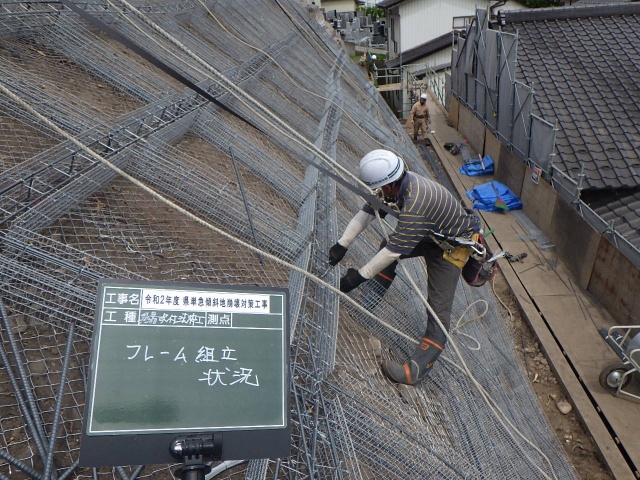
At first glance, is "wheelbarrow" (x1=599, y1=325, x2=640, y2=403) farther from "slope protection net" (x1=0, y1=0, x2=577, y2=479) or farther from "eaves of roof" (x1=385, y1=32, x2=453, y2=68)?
"eaves of roof" (x1=385, y1=32, x2=453, y2=68)

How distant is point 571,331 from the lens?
22.9 ft

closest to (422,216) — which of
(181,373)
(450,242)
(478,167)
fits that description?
(450,242)

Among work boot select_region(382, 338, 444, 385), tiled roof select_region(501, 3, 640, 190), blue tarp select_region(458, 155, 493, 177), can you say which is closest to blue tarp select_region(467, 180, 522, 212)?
blue tarp select_region(458, 155, 493, 177)

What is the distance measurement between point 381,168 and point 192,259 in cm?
157

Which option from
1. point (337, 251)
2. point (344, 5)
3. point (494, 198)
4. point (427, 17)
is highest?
point (344, 5)

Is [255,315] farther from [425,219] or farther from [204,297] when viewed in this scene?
→ [425,219]

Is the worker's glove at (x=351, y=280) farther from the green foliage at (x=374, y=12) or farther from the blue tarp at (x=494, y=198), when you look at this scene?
the green foliage at (x=374, y=12)

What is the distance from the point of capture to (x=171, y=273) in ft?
11.8

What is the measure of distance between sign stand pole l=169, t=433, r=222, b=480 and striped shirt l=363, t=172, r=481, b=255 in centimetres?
221

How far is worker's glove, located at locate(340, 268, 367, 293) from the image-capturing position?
Answer: 3820 millimetres

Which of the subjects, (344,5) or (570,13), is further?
(344,5)

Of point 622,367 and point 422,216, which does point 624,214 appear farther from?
point 422,216

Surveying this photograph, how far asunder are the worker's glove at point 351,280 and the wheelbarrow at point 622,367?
11.0 feet

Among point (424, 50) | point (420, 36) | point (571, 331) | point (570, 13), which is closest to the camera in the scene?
point (571, 331)
